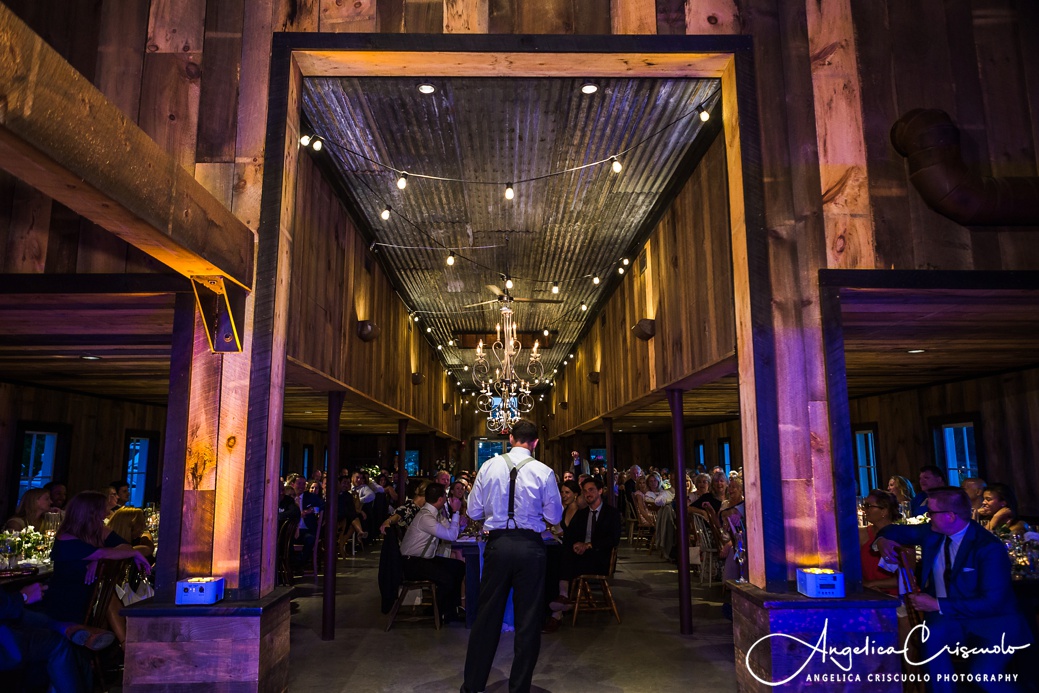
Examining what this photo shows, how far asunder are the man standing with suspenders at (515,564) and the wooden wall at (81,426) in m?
7.70

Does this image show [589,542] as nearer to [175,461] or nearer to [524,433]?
[524,433]

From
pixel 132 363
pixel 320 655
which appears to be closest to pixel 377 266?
pixel 132 363

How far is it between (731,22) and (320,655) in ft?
18.7

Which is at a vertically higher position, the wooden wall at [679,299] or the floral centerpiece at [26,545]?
the wooden wall at [679,299]

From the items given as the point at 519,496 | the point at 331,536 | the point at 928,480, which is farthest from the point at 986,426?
the point at 331,536

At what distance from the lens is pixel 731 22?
426cm

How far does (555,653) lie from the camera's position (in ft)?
18.6

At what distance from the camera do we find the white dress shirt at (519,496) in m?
4.38

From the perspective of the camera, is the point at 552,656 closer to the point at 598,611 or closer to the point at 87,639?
the point at 598,611

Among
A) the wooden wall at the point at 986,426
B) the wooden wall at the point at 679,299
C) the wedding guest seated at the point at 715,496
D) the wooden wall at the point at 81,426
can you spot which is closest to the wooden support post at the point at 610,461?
the wooden wall at the point at 679,299

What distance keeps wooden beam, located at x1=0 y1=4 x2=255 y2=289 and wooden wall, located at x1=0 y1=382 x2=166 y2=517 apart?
7.57 metres

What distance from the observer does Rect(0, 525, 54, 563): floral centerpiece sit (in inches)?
216

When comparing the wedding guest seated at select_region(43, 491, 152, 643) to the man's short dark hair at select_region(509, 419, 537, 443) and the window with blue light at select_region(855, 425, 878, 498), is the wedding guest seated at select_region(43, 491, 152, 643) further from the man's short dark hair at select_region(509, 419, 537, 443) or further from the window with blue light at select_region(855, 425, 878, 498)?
the window with blue light at select_region(855, 425, 878, 498)

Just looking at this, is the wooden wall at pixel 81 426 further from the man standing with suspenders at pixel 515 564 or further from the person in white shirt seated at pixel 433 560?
the man standing with suspenders at pixel 515 564
